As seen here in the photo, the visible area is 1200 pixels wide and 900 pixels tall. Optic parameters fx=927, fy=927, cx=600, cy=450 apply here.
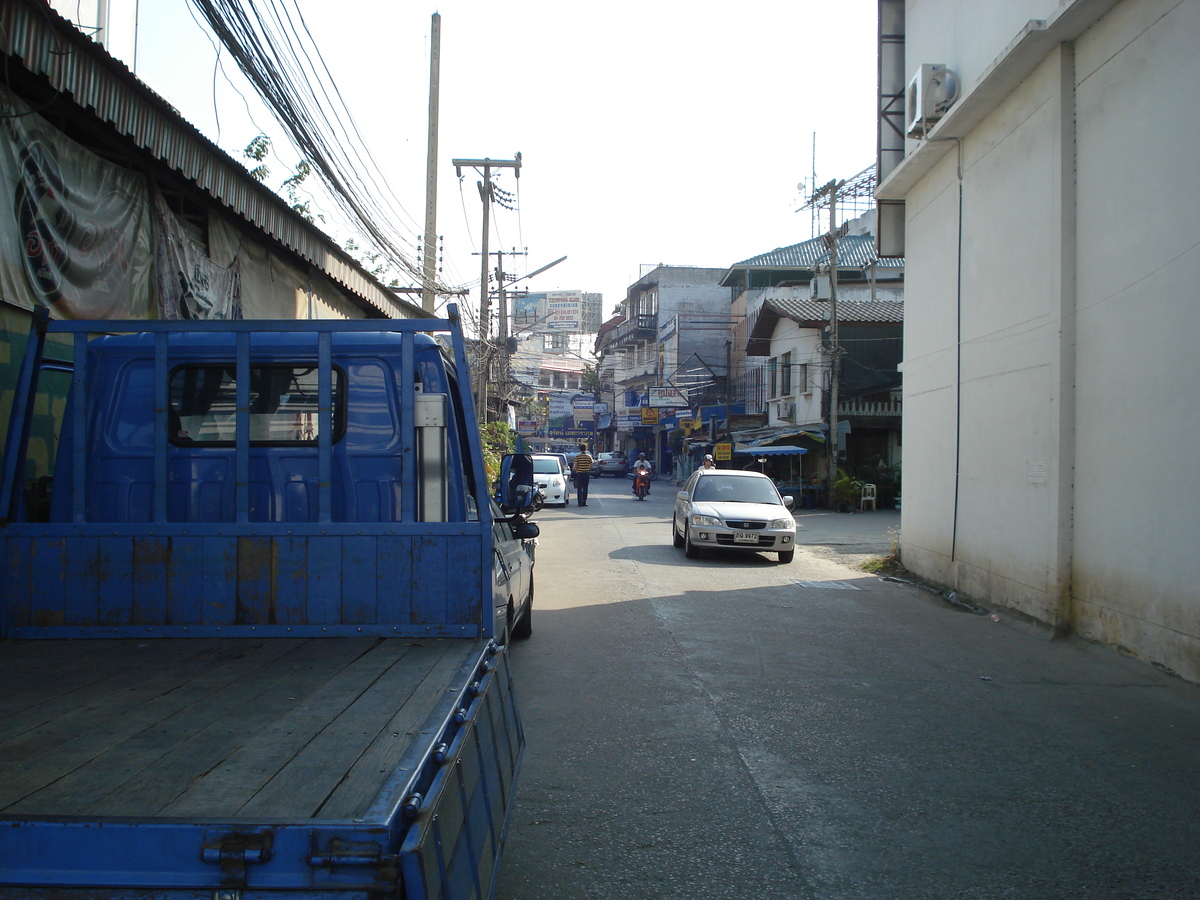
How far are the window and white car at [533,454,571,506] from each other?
21.5 meters

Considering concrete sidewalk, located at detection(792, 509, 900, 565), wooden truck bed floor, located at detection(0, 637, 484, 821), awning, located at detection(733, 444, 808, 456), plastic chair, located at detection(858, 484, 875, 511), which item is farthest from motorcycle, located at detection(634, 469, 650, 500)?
wooden truck bed floor, located at detection(0, 637, 484, 821)

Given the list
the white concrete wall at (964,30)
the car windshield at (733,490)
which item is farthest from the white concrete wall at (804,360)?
the white concrete wall at (964,30)

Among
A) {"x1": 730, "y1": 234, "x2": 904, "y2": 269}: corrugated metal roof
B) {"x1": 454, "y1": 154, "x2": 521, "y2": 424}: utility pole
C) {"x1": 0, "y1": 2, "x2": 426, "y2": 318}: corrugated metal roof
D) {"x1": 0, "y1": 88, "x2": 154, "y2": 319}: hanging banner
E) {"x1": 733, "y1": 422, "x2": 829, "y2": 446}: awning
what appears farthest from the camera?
{"x1": 730, "y1": 234, "x2": 904, "y2": 269}: corrugated metal roof

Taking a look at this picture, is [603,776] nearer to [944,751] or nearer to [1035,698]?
[944,751]

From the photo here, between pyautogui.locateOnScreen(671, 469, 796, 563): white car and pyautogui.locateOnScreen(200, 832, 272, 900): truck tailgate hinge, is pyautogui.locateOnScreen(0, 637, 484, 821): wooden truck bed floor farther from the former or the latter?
pyautogui.locateOnScreen(671, 469, 796, 563): white car

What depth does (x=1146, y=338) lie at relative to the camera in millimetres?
Answer: 7387

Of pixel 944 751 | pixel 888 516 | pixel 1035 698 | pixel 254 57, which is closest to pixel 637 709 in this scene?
pixel 944 751

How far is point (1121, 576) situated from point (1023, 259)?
11.6 ft

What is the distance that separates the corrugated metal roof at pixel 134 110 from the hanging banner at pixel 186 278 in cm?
77

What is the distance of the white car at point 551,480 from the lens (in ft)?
86.2

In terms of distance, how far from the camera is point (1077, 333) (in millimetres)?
8539

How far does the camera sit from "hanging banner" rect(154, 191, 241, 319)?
7.88m

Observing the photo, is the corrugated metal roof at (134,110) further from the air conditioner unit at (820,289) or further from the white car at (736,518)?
the air conditioner unit at (820,289)

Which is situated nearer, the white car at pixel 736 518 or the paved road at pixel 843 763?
the paved road at pixel 843 763
